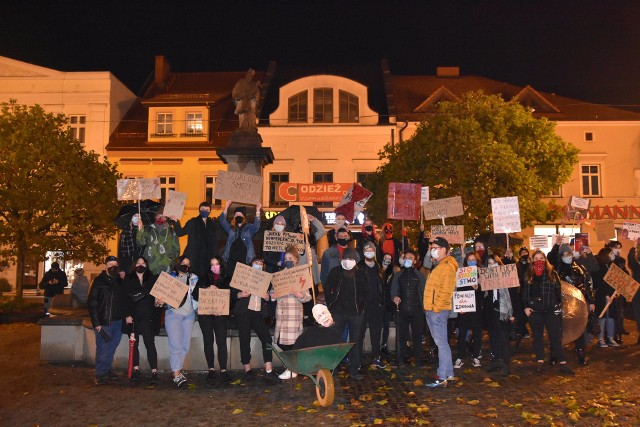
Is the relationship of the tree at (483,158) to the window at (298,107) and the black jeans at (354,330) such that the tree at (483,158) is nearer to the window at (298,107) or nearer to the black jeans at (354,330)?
the window at (298,107)

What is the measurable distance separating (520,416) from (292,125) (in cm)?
2763

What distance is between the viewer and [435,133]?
24547mm

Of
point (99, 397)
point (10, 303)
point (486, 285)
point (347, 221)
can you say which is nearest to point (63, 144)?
point (10, 303)

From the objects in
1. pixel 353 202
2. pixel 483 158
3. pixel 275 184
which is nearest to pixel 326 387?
pixel 353 202

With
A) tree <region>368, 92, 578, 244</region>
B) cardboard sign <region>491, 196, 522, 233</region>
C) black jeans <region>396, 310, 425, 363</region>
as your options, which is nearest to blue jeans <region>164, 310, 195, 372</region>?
black jeans <region>396, 310, 425, 363</region>

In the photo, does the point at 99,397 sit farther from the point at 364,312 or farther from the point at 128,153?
the point at 128,153

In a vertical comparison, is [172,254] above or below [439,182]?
below

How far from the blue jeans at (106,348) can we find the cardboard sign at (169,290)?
43.9 inches

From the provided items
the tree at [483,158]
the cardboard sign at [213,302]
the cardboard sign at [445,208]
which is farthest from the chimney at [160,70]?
the cardboard sign at [213,302]

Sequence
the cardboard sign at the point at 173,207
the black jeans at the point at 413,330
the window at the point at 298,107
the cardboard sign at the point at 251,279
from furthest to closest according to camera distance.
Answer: the window at the point at 298,107 → the cardboard sign at the point at 173,207 → the black jeans at the point at 413,330 → the cardboard sign at the point at 251,279

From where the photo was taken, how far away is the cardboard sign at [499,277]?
9.62m

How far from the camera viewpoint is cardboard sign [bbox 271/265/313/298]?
29.3 ft

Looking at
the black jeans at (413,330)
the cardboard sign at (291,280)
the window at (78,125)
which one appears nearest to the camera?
the cardboard sign at (291,280)

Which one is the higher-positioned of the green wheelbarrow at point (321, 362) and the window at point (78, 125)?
the window at point (78, 125)
